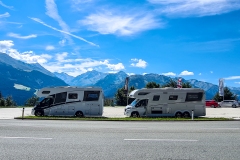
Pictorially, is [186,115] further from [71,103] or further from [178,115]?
[71,103]

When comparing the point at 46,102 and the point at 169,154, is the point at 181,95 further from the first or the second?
the point at 169,154

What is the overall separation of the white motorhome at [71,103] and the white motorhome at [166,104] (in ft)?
11.7

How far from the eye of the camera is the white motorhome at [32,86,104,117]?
2722cm

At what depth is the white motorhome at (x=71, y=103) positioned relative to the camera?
1072 inches

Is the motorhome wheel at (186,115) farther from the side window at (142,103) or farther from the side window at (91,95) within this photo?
the side window at (91,95)

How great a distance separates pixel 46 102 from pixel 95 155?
21.7 meters

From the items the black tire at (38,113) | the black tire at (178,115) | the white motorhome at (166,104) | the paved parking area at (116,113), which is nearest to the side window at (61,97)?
the black tire at (38,113)

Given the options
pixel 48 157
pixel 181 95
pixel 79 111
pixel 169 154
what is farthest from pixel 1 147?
pixel 181 95

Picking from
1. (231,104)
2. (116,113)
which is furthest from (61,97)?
(231,104)

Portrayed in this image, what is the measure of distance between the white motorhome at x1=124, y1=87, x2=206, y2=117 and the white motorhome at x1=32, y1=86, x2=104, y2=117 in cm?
355

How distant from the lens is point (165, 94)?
1060 inches

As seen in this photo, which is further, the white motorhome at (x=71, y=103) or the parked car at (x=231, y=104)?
the parked car at (x=231, y=104)

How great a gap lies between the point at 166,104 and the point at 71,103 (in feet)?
32.1

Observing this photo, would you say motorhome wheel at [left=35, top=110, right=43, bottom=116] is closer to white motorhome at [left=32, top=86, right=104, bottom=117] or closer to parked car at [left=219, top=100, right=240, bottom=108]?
white motorhome at [left=32, top=86, right=104, bottom=117]
